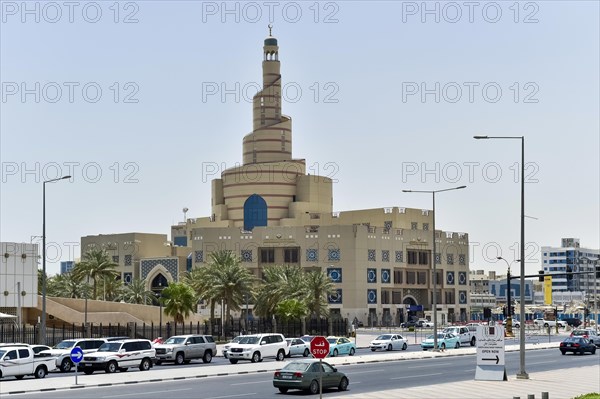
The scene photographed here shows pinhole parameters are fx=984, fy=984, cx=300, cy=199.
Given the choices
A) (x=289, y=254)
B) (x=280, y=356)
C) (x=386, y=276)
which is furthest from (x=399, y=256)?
(x=280, y=356)

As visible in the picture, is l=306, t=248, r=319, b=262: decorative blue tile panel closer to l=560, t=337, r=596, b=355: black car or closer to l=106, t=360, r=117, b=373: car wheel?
l=560, t=337, r=596, b=355: black car

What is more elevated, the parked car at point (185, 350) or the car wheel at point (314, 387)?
the car wheel at point (314, 387)

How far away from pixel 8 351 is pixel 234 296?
58.1 metres

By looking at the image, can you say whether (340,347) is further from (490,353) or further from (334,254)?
(334,254)

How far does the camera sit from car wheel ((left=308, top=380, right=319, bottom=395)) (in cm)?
3462

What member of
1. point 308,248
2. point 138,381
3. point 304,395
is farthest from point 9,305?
point 308,248

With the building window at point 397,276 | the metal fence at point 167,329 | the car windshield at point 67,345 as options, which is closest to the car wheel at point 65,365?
the car windshield at point 67,345

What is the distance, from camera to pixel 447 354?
61812mm

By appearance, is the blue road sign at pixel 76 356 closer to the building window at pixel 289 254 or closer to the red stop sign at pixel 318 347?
the red stop sign at pixel 318 347

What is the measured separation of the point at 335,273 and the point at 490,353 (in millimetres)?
102880

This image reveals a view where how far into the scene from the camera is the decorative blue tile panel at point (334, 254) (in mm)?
143625

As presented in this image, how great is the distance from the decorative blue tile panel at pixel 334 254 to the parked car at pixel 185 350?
86.6 m

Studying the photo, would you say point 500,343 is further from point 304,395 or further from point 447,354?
point 447,354

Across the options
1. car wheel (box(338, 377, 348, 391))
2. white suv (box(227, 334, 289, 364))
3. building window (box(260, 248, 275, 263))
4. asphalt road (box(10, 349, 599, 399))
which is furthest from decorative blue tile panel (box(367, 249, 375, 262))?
car wheel (box(338, 377, 348, 391))
